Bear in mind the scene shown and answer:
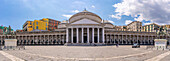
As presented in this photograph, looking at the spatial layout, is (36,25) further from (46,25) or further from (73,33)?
(73,33)

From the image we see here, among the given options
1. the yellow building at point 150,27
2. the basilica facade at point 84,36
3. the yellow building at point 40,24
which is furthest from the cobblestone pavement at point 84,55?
the yellow building at point 150,27

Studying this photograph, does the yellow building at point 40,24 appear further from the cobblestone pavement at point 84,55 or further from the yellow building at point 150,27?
the yellow building at point 150,27

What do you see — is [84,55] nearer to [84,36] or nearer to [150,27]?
[84,36]

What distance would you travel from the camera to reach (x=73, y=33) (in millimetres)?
70688

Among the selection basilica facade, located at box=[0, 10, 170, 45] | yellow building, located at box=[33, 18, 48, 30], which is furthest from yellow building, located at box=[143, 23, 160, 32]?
yellow building, located at box=[33, 18, 48, 30]

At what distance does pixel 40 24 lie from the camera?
96688 mm

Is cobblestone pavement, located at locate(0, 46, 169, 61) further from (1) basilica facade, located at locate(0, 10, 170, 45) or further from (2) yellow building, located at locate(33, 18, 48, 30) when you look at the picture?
(2) yellow building, located at locate(33, 18, 48, 30)

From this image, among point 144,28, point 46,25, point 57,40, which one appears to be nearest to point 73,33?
point 57,40

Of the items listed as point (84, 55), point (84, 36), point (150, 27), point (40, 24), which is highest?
point (40, 24)

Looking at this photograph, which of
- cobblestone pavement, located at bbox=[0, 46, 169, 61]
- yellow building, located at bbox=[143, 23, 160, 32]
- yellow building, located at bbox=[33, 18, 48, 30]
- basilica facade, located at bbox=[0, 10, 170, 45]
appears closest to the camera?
cobblestone pavement, located at bbox=[0, 46, 169, 61]

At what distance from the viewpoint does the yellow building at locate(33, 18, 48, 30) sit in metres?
94.5

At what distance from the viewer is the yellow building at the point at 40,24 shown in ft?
310

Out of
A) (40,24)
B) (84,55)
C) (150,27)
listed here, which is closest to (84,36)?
(40,24)

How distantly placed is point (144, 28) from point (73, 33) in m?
85.9
